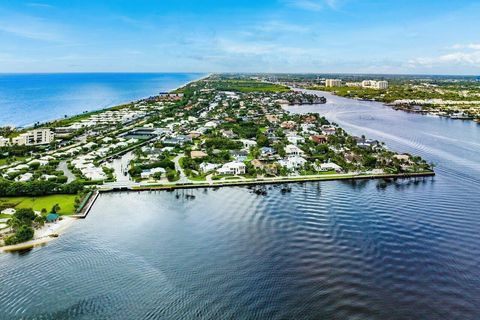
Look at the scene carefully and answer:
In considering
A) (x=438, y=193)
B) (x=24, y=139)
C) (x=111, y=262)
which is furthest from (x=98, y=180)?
(x=438, y=193)

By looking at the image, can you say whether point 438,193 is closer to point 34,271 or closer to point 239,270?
point 239,270

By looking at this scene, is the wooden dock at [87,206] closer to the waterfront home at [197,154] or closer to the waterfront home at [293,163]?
the waterfront home at [197,154]

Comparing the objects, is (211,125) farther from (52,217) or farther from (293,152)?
(52,217)

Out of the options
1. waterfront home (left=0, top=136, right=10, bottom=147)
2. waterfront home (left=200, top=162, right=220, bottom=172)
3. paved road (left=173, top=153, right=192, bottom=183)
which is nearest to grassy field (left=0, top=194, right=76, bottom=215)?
paved road (left=173, top=153, right=192, bottom=183)

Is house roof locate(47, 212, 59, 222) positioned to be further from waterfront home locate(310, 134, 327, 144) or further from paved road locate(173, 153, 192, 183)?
waterfront home locate(310, 134, 327, 144)

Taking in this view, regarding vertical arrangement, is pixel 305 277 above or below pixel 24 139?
below

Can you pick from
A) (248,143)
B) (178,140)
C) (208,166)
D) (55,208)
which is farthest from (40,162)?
(248,143)
